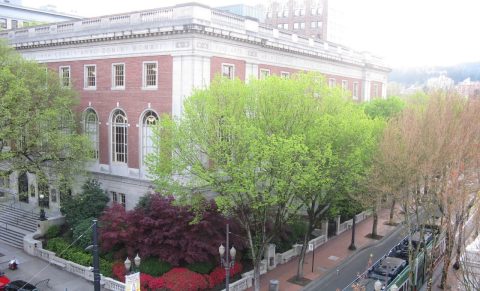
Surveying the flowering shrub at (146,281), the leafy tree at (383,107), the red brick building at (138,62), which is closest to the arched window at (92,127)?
the red brick building at (138,62)

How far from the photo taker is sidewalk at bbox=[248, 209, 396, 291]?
88.8 ft

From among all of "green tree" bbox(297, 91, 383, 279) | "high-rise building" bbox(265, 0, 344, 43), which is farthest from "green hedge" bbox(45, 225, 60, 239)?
"high-rise building" bbox(265, 0, 344, 43)

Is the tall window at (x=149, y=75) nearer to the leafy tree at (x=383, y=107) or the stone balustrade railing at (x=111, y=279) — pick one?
the stone balustrade railing at (x=111, y=279)

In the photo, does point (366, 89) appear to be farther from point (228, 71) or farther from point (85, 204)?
point (85, 204)

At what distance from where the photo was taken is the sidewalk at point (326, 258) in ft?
88.8

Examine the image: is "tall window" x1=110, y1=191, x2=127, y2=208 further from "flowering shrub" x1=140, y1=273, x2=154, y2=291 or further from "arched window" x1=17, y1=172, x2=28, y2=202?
"arched window" x1=17, y1=172, x2=28, y2=202

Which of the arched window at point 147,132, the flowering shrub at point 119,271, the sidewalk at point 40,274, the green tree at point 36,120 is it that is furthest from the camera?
the arched window at point 147,132

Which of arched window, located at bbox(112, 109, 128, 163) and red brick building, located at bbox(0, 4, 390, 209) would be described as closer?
red brick building, located at bbox(0, 4, 390, 209)

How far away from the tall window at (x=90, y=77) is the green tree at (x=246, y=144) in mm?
12316

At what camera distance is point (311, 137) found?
22.8m

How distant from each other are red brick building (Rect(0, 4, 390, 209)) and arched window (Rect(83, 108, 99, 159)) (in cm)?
8

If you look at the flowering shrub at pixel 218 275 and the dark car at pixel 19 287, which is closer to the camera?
the dark car at pixel 19 287

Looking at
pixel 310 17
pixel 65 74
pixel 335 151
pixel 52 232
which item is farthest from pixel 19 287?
pixel 310 17

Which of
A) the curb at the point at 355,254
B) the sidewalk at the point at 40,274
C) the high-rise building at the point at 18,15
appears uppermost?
the high-rise building at the point at 18,15
